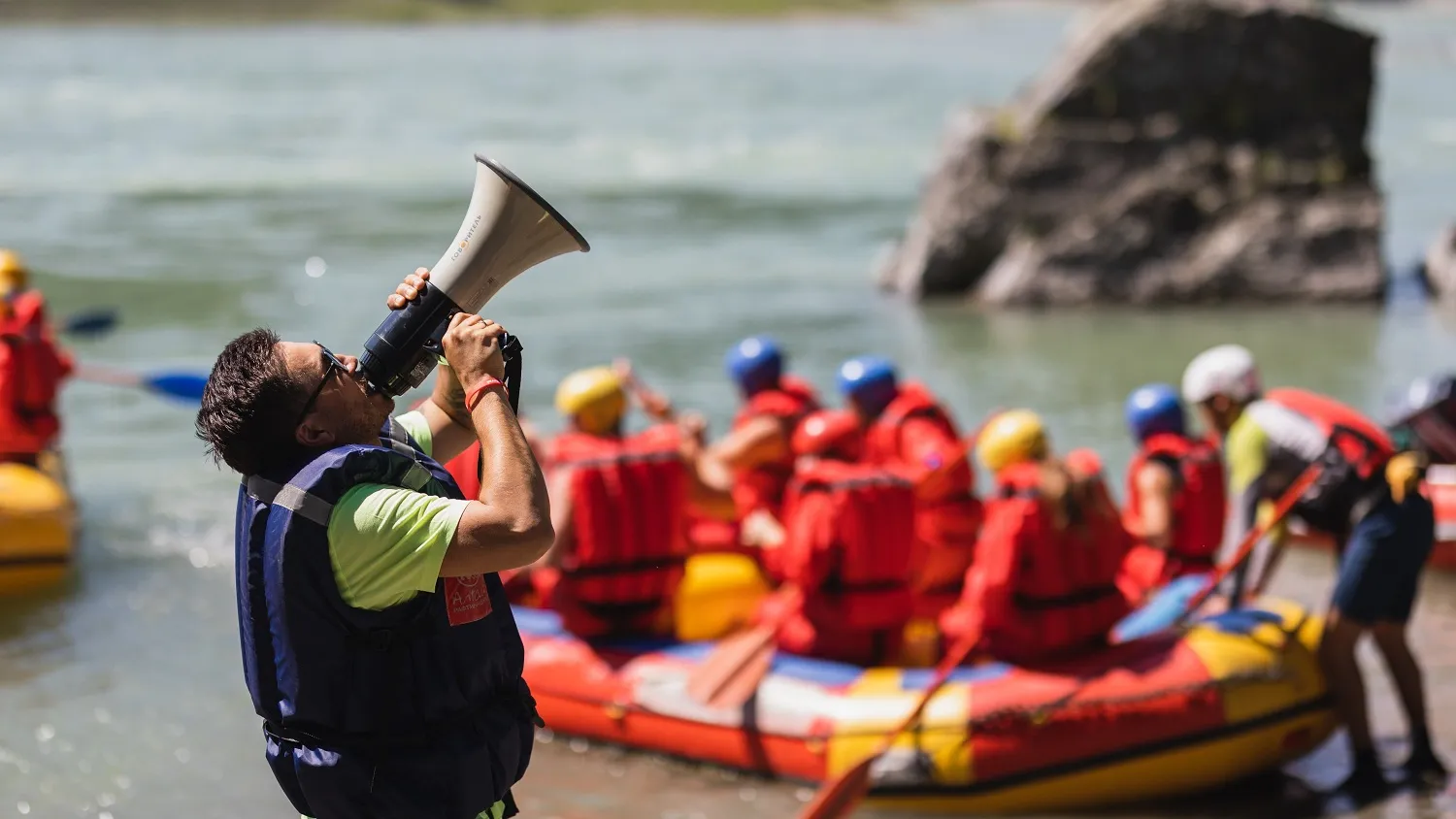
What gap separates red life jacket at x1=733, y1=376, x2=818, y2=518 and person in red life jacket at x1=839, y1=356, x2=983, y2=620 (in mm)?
492

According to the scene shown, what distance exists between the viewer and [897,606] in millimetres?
6094

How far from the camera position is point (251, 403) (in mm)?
2824

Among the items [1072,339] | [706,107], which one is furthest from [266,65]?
[1072,339]

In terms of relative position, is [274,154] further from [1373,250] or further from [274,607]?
[274,607]

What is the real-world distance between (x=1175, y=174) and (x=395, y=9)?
7441 centimetres

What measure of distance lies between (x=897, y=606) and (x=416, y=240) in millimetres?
16913

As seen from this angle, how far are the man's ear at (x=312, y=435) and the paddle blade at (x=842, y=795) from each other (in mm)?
2820

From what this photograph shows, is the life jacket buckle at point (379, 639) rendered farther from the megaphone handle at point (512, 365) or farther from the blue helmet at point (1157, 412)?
the blue helmet at point (1157, 412)

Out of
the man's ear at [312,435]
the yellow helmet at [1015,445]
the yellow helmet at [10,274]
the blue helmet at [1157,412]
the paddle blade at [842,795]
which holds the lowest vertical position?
the paddle blade at [842,795]

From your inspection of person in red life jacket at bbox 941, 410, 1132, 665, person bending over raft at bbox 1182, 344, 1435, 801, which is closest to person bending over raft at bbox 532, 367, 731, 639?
person in red life jacket at bbox 941, 410, 1132, 665

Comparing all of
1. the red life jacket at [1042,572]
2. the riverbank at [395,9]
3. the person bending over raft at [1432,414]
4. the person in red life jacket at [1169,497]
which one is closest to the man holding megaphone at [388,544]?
the red life jacket at [1042,572]

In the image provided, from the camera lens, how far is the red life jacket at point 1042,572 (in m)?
5.64

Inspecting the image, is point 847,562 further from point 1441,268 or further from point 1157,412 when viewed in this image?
point 1441,268

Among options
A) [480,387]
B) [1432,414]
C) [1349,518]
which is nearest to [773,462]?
[1349,518]
